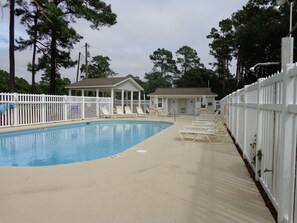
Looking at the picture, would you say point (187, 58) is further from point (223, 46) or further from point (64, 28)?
point (64, 28)

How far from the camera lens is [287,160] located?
2.31m

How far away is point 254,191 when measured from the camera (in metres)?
3.49

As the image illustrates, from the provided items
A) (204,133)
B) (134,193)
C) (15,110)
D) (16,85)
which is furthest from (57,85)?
(134,193)

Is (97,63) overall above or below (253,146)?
above

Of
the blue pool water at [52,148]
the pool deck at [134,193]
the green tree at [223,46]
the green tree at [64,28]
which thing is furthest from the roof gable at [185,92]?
the pool deck at [134,193]

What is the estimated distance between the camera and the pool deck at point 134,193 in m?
2.70

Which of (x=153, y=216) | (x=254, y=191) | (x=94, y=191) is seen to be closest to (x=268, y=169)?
(x=254, y=191)

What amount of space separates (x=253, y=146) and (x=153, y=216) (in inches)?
103

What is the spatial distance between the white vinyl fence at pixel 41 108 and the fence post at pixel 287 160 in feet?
40.5

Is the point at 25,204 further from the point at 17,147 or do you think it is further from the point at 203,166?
the point at 17,147

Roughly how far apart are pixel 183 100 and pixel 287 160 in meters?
25.7

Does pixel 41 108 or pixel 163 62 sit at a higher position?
pixel 163 62

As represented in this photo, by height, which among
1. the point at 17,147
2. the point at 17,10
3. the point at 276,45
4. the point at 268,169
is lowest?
the point at 17,147

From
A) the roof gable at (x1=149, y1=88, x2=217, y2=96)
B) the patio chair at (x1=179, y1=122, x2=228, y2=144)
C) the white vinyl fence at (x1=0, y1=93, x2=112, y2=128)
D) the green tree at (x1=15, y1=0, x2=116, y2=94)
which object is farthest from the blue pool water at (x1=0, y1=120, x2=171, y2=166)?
the roof gable at (x1=149, y1=88, x2=217, y2=96)
